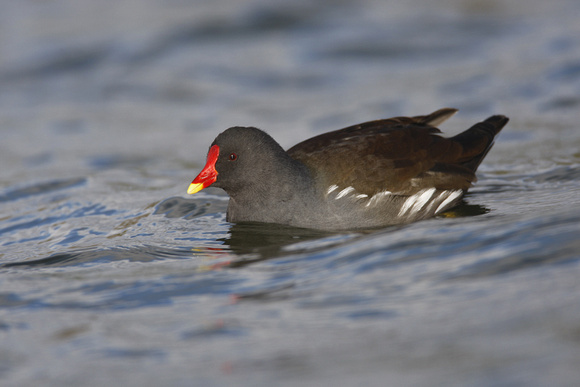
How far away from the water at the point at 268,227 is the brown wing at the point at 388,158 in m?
0.34

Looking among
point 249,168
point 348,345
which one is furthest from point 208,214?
point 348,345

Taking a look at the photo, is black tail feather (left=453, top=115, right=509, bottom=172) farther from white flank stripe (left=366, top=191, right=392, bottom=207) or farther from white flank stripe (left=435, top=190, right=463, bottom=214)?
white flank stripe (left=366, top=191, right=392, bottom=207)

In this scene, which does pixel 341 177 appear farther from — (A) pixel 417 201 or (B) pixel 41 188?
(B) pixel 41 188

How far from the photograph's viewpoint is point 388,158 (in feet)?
17.9

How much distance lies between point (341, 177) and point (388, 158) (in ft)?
1.24

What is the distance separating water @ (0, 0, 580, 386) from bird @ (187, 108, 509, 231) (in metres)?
0.19

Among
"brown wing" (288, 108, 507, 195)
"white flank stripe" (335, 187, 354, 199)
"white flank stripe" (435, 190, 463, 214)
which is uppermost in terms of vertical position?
"brown wing" (288, 108, 507, 195)

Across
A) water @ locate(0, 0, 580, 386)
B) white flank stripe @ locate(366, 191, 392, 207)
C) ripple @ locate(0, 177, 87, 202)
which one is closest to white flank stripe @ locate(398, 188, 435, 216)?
white flank stripe @ locate(366, 191, 392, 207)

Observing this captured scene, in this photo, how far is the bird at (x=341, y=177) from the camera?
5.35m

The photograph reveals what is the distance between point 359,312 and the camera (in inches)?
147

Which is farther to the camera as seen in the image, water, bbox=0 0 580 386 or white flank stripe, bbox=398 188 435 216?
white flank stripe, bbox=398 188 435 216

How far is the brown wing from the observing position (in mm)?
5387

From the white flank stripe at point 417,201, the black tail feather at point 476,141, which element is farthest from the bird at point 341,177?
the black tail feather at point 476,141

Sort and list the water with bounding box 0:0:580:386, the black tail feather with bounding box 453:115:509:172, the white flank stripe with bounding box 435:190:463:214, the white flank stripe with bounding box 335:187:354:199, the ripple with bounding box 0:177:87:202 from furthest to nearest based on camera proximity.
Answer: the ripple with bounding box 0:177:87:202 < the black tail feather with bounding box 453:115:509:172 < the white flank stripe with bounding box 435:190:463:214 < the white flank stripe with bounding box 335:187:354:199 < the water with bounding box 0:0:580:386
